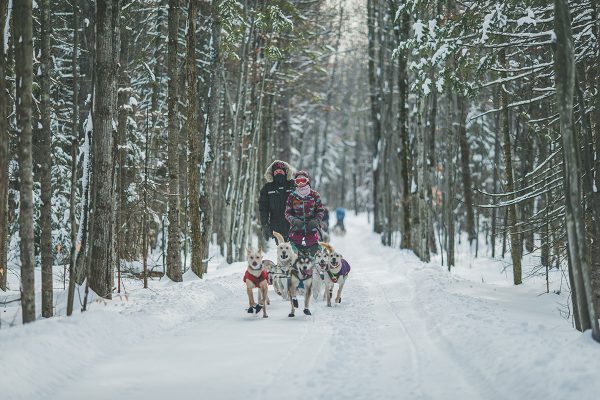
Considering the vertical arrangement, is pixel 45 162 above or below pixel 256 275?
above

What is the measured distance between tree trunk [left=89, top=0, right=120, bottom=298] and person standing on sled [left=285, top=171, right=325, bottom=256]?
3.46 meters

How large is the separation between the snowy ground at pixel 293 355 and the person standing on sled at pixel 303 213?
178 centimetres

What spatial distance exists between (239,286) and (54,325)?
5947 millimetres

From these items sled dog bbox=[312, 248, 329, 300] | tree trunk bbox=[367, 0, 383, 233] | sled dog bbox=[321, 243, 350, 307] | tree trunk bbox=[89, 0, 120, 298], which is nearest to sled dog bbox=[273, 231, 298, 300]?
sled dog bbox=[312, 248, 329, 300]

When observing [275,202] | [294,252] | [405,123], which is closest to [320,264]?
[294,252]

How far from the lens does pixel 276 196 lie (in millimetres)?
10688

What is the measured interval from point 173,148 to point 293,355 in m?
7.46

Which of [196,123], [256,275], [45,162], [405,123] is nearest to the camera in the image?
[256,275]

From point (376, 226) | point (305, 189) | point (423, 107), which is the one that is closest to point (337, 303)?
point (305, 189)

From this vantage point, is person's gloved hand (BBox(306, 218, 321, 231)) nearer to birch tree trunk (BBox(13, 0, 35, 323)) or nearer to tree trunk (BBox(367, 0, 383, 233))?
birch tree trunk (BBox(13, 0, 35, 323))

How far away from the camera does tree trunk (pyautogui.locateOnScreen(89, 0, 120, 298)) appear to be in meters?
8.15

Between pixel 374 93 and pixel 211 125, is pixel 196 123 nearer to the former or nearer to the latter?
pixel 211 125

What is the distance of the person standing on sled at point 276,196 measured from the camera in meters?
10.7

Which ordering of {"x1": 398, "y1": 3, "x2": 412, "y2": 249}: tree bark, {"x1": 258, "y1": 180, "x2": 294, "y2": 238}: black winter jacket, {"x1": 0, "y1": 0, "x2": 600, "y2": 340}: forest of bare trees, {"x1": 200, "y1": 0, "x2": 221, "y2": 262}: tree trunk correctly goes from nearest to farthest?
{"x1": 0, "y1": 0, "x2": 600, "y2": 340}: forest of bare trees, {"x1": 258, "y1": 180, "x2": 294, "y2": 238}: black winter jacket, {"x1": 200, "y1": 0, "x2": 221, "y2": 262}: tree trunk, {"x1": 398, "y1": 3, "x2": 412, "y2": 249}: tree bark
